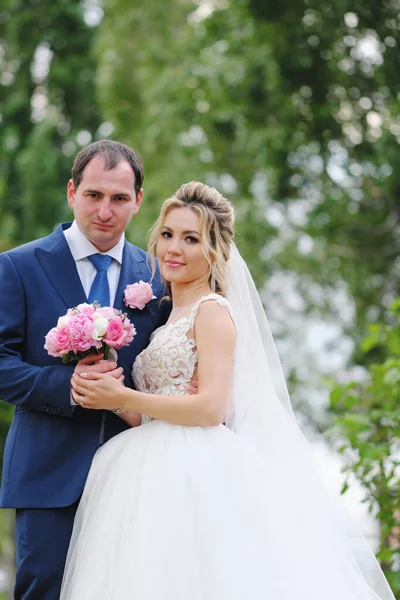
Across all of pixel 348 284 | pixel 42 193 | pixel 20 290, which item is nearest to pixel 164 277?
pixel 20 290

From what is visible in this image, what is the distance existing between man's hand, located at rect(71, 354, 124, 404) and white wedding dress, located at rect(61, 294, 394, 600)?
0.26 meters

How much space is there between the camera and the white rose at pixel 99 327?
356 centimetres

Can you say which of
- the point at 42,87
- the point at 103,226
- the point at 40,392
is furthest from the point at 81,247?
the point at 42,87

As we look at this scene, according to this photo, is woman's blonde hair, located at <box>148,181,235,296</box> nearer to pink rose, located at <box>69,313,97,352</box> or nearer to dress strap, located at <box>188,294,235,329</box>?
dress strap, located at <box>188,294,235,329</box>

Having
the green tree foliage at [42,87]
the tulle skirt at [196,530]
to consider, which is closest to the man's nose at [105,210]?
the tulle skirt at [196,530]

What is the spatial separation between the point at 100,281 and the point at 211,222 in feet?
1.74

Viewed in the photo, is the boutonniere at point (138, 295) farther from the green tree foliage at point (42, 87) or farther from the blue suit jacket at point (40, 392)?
the green tree foliage at point (42, 87)

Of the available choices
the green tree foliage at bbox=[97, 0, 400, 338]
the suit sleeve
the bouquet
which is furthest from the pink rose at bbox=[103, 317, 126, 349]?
the green tree foliage at bbox=[97, 0, 400, 338]

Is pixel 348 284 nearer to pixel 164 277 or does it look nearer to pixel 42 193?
pixel 42 193

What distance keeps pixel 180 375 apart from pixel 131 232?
11.3 m

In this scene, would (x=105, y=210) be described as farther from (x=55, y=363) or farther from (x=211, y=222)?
(x=55, y=363)

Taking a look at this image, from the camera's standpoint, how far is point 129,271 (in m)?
4.18

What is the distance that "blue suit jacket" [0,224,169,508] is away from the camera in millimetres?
3754

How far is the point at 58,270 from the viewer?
13.0ft
